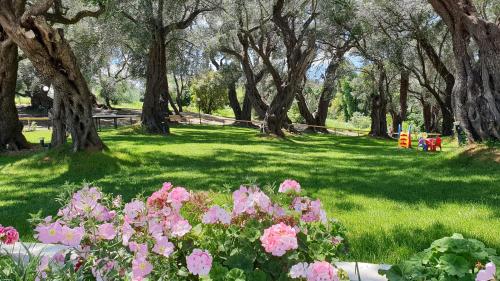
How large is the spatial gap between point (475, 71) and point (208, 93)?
44685 millimetres

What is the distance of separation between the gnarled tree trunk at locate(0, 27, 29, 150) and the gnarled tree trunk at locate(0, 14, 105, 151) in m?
3.95

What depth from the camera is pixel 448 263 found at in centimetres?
288

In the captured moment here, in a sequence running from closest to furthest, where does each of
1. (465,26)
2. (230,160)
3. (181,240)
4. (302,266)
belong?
(302,266) → (181,240) → (465,26) → (230,160)

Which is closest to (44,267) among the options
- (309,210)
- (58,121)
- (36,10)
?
(309,210)

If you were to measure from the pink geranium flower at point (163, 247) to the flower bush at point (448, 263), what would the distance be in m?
1.30

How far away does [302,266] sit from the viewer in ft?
8.57

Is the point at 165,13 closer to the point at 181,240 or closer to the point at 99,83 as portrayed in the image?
the point at 181,240


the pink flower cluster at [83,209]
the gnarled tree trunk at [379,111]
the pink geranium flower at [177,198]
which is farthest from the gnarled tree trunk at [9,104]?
the gnarled tree trunk at [379,111]

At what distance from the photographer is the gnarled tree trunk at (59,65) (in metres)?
11.3

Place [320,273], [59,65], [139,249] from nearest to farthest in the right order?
[320,273] < [139,249] < [59,65]

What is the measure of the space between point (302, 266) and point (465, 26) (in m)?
11.5

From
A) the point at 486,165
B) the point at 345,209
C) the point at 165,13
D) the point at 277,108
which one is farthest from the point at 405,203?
the point at 165,13

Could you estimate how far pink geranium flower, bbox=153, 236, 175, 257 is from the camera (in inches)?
109

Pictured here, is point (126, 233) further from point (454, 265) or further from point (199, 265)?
point (454, 265)
